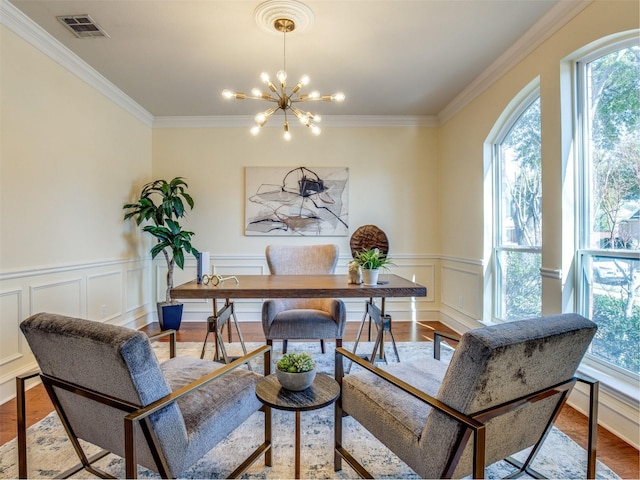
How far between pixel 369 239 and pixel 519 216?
5.79 ft

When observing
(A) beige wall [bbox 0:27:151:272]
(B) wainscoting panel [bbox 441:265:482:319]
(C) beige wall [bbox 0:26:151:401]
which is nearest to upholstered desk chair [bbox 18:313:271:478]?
(C) beige wall [bbox 0:26:151:401]

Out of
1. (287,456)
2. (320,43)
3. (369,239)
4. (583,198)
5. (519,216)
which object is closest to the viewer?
(287,456)

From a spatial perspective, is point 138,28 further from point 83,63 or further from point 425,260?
point 425,260

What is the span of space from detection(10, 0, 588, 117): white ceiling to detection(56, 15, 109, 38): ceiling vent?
45 millimetres

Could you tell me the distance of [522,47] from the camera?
2.66 meters

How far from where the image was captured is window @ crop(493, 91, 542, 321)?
110 inches

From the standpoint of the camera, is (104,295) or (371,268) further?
(104,295)

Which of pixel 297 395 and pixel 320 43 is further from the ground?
pixel 320 43

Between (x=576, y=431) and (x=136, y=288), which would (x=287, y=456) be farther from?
(x=136, y=288)

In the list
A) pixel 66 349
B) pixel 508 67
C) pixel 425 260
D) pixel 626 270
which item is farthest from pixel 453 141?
pixel 66 349

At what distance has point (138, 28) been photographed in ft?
8.09

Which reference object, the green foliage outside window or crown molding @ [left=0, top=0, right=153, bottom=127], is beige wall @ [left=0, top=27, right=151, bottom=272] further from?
the green foliage outside window

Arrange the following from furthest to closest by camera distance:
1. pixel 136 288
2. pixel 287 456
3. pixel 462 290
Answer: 1. pixel 136 288
2. pixel 462 290
3. pixel 287 456

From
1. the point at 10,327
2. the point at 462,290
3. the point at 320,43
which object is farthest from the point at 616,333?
the point at 10,327
